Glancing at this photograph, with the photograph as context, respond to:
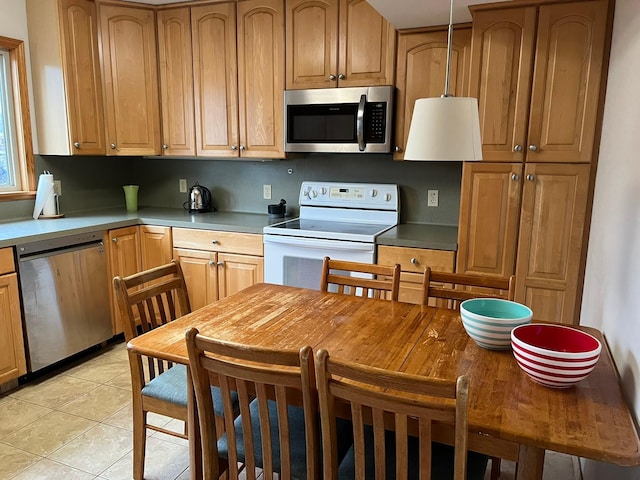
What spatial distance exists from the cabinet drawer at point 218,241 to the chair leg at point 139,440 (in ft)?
4.81

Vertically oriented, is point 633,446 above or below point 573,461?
above

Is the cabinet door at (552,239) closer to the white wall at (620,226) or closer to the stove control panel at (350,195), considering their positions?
the white wall at (620,226)

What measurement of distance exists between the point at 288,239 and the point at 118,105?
1.60m

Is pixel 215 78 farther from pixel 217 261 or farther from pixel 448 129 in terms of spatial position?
pixel 448 129

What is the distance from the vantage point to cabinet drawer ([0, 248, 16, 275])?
254 centimetres

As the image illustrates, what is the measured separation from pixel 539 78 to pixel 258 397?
83.4 inches

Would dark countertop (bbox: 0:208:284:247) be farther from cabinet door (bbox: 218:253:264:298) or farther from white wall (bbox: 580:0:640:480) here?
white wall (bbox: 580:0:640:480)

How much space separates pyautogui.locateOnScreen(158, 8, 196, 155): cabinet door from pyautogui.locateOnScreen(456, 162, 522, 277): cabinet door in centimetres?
200

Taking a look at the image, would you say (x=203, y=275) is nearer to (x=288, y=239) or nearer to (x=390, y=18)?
(x=288, y=239)

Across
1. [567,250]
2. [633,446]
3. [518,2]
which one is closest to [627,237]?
[633,446]

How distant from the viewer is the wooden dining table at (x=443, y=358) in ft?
3.57

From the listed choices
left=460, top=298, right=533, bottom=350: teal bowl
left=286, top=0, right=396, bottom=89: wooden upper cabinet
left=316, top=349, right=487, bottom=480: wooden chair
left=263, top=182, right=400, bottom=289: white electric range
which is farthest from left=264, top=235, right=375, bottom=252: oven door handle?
left=316, top=349, right=487, bottom=480: wooden chair

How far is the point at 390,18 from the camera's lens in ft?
8.57

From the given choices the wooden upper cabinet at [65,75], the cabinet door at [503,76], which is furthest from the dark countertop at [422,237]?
the wooden upper cabinet at [65,75]
